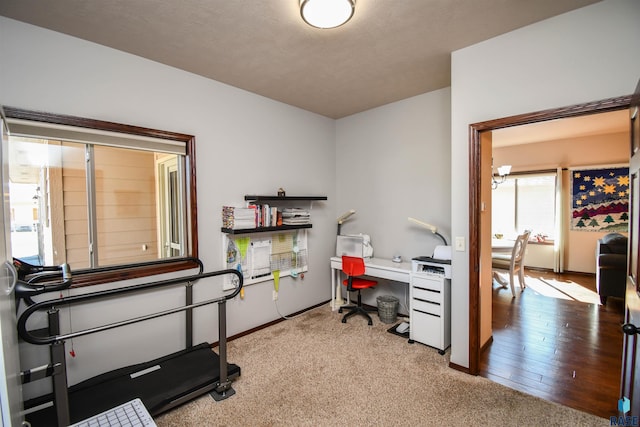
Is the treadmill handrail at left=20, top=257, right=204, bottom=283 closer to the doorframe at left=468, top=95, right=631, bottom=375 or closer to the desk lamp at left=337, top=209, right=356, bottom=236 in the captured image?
the desk lamp at left=337, top=209, right=356, bottom=236

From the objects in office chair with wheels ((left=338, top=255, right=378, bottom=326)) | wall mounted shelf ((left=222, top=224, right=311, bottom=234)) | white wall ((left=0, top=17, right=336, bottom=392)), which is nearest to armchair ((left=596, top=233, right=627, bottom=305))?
office chair with wheels ((left=338, top=255, right=378, bottom=326))

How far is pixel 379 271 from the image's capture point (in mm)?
3424

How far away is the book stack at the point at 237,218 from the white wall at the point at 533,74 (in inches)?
78.5

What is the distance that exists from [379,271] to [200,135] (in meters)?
2.48

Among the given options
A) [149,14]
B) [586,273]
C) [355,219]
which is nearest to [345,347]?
[355,219]

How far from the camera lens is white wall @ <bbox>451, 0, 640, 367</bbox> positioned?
71.9 inches

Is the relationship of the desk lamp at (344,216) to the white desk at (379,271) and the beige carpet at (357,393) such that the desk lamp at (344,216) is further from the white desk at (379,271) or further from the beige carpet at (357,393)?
the beige carpet at (357,393)

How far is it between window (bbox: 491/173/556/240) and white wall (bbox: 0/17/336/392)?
4.72 m

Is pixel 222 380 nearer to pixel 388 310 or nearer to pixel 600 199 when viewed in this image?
pixel 388 310

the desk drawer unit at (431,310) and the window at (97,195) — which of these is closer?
the window at (97,195)

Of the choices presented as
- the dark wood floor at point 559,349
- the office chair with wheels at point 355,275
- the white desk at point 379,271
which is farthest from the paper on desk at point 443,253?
the dark wood floor at point 559,349

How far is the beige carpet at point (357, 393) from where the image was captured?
1.94m

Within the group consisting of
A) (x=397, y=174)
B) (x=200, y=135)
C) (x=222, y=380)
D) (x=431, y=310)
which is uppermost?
(x=200, y=135)

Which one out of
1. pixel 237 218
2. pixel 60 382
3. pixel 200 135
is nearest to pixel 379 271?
pixel 237 218
